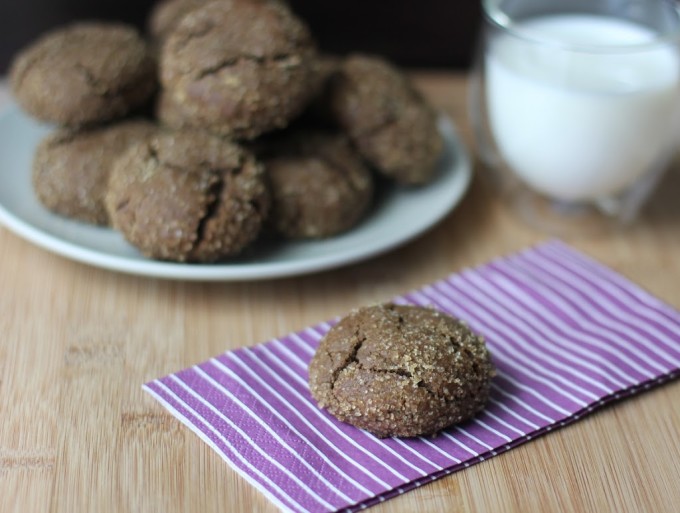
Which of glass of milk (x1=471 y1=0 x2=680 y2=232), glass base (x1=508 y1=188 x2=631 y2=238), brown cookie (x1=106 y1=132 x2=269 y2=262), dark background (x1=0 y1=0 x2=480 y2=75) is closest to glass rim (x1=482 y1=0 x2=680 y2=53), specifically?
glass of milk (x1=471 y1=0 x2=680 y2=232)

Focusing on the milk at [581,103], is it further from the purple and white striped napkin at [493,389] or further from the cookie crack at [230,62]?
the cookie crack at [230,62]

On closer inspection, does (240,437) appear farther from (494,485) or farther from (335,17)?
(335,17)

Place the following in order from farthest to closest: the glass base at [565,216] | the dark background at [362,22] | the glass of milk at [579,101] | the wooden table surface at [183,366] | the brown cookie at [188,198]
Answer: the dark background at [362,22] < the glass base at [565,216] < the glass of milk at [579,101] < the brown cookie at [188,198] < the wooden table surface at [183,366]

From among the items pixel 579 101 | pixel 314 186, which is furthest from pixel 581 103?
pixel 314 186

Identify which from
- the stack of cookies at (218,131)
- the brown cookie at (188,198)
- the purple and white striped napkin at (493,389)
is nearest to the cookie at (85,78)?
the stack of cookies at (218,131)

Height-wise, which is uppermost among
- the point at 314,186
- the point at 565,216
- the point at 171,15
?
the point at 171,15

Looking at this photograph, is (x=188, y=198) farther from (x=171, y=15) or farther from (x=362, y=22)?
(x=362, y=22)
